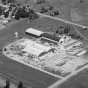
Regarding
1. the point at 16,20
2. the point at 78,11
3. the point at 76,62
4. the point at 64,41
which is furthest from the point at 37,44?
the point at 78,11

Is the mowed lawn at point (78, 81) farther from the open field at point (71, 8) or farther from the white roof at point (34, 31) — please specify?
the open field at point (71, 8)

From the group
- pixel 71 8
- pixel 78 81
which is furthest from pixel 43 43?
pixel 71 8

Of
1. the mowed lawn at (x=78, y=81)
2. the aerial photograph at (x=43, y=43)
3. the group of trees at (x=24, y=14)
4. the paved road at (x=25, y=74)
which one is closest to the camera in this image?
the mowed lawn at (x=78, y=81)

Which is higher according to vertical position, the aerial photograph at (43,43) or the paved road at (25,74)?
the aerial photograph at (43,43)

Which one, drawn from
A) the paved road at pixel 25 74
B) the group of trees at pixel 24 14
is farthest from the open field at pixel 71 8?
the paved road at pixel 25 74

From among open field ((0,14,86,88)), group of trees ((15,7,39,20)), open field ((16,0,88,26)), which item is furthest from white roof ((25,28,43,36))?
open field ((16,0,88,26))

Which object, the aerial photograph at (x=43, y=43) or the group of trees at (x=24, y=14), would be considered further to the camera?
the group of trees at (x=24, y=14)

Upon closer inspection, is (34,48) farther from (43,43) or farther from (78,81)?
(78,81)

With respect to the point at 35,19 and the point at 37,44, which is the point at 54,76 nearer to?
the point at 37,44
